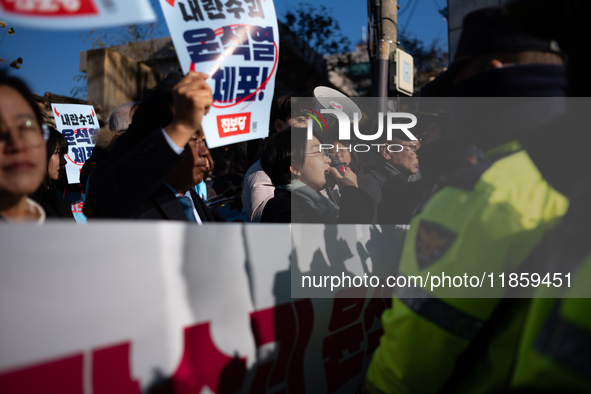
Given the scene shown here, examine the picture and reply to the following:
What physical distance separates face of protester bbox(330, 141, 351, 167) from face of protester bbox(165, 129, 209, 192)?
1.97 m

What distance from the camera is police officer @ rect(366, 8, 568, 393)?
1.07m

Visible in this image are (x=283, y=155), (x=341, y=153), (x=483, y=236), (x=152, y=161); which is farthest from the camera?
(x=341, y=153)

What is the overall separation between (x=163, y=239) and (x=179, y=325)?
249 mm

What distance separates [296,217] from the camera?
7.57 ft

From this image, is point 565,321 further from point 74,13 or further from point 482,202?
point 74,13

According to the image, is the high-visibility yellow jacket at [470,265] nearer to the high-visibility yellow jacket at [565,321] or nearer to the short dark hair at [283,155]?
the high-visibility yellow jacket at [565,321]

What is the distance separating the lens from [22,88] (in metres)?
1.25

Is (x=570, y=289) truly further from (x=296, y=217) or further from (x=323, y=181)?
(x=323, y=181)

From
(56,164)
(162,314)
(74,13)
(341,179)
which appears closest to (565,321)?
(162,314)

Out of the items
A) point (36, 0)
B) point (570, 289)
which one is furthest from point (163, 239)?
point (570, 289)

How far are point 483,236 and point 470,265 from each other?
3.2 inches

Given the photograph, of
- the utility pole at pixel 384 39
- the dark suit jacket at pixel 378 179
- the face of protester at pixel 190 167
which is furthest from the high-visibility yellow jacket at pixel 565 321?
the utility pole at pixel 384 39

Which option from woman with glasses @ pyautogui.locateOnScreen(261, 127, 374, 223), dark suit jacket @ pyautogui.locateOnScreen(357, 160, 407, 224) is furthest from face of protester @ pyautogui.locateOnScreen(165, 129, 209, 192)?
dark suit jacket @ pyautogui.locateOnScreen(357, 160, 407, 224)

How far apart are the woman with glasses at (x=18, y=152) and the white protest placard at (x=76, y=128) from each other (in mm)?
3822
